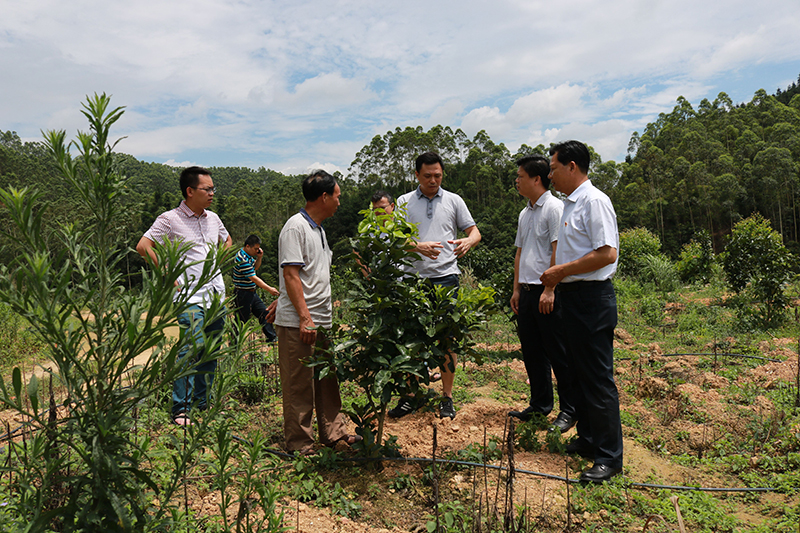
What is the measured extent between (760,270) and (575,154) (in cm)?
644

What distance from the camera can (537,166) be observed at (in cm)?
364

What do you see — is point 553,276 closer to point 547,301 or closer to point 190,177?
point 547,301

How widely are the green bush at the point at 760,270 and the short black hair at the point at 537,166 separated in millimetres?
5317

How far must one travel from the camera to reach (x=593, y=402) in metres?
2.83

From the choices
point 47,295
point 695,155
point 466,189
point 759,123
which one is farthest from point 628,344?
point 759,123

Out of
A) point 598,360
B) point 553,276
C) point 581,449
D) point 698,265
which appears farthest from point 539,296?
point 698,265

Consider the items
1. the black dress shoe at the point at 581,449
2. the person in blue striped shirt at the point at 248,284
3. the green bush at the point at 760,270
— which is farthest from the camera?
the green bush at the point at 760,270

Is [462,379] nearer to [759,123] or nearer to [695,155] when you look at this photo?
[695,155]

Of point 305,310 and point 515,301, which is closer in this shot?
point 305,310

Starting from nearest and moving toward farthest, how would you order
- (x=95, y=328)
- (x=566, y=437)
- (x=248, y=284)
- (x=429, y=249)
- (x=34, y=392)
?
1. (x=34, y=392)
2. (x=95, y=328)
3. (x=429, y=249)
4. (x=566, y=437)
5. (x=248, y=284)

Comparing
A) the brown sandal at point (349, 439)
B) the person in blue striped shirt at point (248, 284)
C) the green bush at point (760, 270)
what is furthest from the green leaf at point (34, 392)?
the green bush at point (760, 270)

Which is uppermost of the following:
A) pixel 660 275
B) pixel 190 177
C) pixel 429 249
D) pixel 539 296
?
pixel 190 177

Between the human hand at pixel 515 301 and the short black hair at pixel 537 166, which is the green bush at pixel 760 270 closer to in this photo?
the human hand at pixel 515 301

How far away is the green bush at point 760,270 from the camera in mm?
6875
